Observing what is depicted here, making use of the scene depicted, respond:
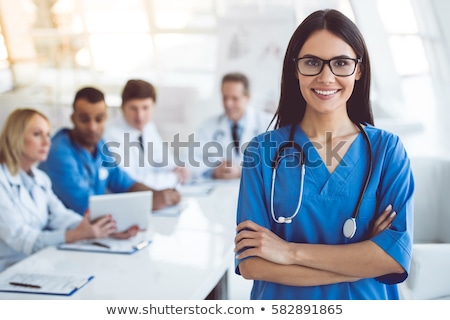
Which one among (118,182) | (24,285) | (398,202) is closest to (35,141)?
(118,182)

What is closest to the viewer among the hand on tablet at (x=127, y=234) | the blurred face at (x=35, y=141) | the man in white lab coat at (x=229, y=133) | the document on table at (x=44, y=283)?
the document on table at (x=44, y=283)

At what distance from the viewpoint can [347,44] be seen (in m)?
1.41

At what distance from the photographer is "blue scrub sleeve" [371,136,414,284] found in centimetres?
138

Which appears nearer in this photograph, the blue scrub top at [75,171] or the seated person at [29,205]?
the seated person at [29,205]

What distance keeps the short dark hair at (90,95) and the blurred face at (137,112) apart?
7.2 inches

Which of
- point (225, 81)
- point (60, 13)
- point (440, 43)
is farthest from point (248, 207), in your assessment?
point (225, 81)

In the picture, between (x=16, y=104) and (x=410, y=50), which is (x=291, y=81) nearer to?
(x=410, y=50)

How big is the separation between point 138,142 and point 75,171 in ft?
1.86

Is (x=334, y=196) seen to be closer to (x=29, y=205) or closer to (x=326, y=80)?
(x=326, y=80)

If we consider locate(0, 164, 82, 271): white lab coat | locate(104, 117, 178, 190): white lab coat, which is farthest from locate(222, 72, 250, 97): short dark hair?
locate(0, 164, 82, 271): white lab coat

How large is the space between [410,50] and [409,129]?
0.86 ft

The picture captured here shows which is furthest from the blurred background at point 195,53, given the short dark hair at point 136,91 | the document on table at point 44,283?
the document on table at point 44,283

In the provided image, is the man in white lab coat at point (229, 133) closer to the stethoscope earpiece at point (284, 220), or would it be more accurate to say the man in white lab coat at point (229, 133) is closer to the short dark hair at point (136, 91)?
the short dark hair at point (136, 91)

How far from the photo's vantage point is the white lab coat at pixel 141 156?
3173 millimetres
